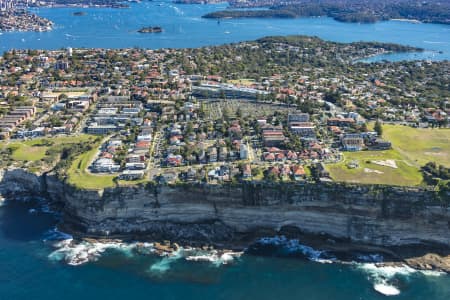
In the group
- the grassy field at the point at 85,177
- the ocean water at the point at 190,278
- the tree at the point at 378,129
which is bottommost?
the ocean water at the point at 190,278

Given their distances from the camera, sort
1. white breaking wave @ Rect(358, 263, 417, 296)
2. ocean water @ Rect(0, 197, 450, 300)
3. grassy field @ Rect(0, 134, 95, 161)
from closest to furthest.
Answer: ocean water @ Rect(0, 197, 450, 300) → white breaking wave @ Rect(358, 263, 417, 296) → grassy field @ Rect(0, 134, 95, 161)

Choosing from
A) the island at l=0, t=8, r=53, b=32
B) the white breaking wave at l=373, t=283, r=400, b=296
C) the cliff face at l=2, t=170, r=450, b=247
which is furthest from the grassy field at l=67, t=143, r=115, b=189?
the island at l=0, t=8, r=53, b=32

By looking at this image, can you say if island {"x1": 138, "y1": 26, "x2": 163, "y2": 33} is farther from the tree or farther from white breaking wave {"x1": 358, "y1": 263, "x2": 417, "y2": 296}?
white breaking wave {"x1": 358, "y1": 263, "x2": 417, "y2": 296}

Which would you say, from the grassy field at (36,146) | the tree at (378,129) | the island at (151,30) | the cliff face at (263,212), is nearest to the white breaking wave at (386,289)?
the cliff face at (263,212)

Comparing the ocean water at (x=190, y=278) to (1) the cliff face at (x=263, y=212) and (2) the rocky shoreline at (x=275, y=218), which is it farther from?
(1) the cliff face at (x=263, y=212)

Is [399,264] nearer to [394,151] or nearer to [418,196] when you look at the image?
[418,196]

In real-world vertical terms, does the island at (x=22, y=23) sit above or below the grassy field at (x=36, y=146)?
above
